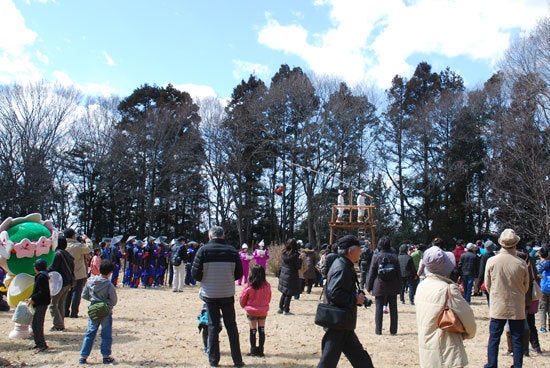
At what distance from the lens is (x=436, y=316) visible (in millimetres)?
4242

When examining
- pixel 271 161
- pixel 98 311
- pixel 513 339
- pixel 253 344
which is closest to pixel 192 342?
pixel 253 344

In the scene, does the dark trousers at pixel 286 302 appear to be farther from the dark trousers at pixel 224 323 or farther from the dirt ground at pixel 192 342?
the dark trousers at pixel 224 323

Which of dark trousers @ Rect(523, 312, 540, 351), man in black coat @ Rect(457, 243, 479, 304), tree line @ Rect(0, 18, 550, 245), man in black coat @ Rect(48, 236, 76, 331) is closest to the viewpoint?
dark trousers @ Rect(523, 312, 540, 351)

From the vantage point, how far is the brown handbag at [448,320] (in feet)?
13.6

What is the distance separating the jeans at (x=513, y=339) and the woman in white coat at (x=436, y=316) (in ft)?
5.93

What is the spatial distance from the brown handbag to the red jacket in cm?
326

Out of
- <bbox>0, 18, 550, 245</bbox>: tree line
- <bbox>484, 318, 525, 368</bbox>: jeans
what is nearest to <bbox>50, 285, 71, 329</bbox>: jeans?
<bbox>484, 318, 525, 368</bbox>: jeans

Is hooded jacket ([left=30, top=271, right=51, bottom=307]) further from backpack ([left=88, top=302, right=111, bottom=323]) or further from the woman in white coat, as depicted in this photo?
the woman in white coat

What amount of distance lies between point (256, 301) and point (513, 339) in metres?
3.34

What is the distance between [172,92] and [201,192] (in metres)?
9.43

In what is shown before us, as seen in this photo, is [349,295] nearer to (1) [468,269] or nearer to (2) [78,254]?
(2) [78,254]

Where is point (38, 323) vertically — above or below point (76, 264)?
below

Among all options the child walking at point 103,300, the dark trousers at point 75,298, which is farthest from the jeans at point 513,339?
the dark trousers at point 75,298

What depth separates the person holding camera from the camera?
463 centimetres
